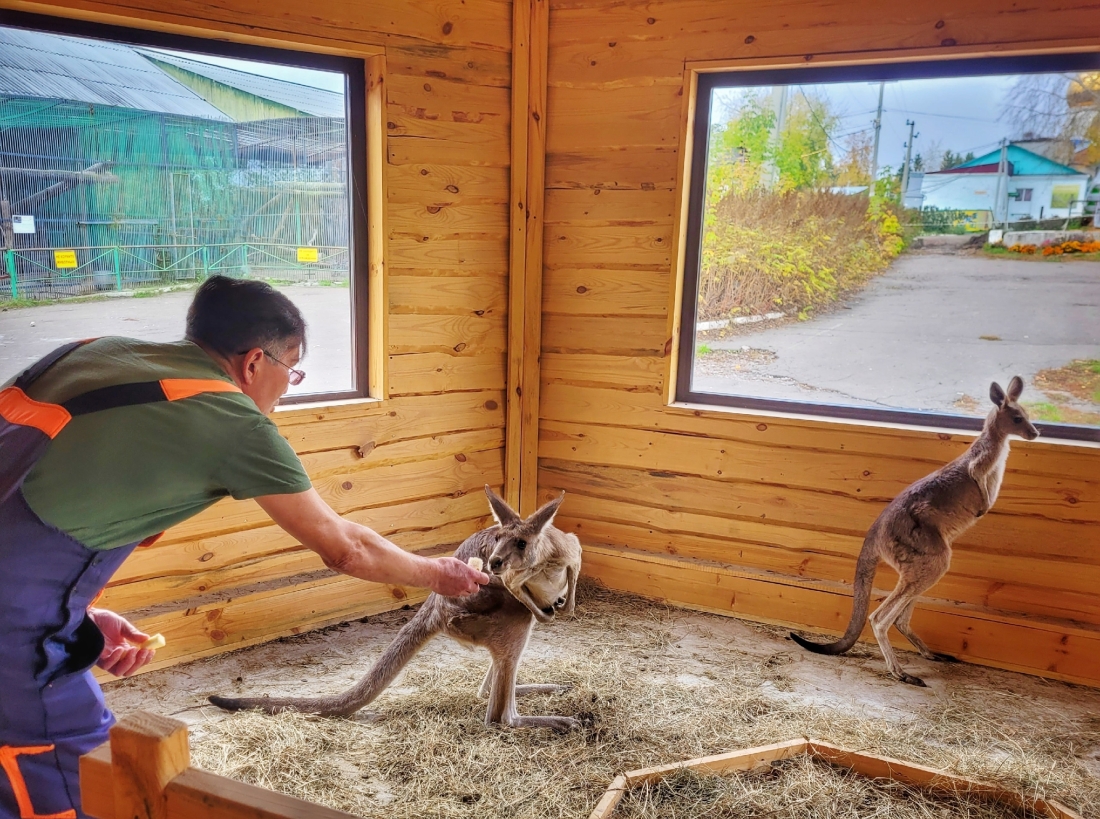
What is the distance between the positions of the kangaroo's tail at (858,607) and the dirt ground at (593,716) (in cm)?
11

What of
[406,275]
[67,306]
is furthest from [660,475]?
[67,306]

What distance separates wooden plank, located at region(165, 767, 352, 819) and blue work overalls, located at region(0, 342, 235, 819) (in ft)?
2.59

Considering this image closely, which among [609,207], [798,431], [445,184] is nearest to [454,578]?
[798,431]

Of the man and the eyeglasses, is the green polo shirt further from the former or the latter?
the eyeglasses

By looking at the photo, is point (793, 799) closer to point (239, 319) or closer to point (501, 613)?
point (501, 613)

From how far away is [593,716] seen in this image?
3361mm

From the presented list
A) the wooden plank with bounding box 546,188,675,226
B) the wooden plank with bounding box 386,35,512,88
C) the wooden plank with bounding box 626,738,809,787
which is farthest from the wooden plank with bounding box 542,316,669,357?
the wooden plank with bounding box 626,738,809,787

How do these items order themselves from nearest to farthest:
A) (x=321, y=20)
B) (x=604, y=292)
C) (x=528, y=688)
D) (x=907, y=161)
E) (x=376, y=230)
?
(x=528, y=688) → (x=321, y=20) → (x=907, y=161) → (x=376, y=230) → (x=604, y=292)

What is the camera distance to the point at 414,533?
178 inches

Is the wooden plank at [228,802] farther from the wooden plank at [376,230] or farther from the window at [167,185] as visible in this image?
the wooden plank at [376,230]

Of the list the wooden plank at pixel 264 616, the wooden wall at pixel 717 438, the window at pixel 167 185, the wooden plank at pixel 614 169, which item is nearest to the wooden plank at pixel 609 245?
the wooden wall at pixel 717 438

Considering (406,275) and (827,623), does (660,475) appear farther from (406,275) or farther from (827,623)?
(406,275)

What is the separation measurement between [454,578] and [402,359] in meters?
2.37

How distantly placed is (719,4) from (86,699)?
396 centimetres
